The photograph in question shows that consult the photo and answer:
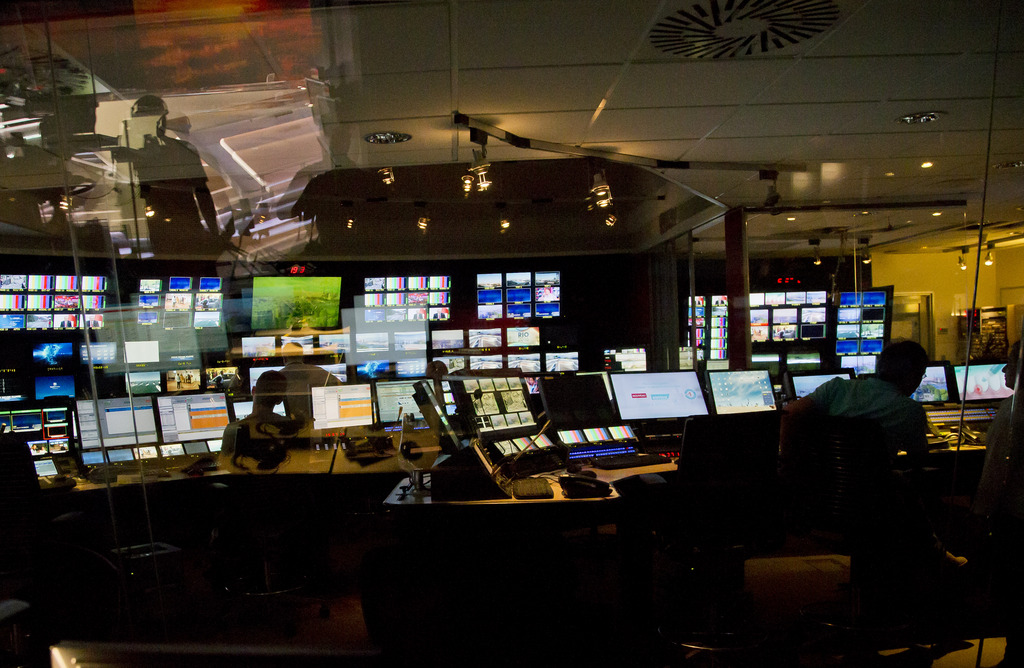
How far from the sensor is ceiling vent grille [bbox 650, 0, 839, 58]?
2639 mm

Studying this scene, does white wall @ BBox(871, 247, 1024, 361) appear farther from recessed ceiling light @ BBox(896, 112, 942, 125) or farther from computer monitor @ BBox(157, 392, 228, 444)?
computer monitor @ BBox(157, 392, 228, 444)

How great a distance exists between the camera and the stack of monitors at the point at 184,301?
6484 millimetres

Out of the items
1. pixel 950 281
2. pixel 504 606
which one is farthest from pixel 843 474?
pixel 950 281

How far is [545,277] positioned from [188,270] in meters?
4.37

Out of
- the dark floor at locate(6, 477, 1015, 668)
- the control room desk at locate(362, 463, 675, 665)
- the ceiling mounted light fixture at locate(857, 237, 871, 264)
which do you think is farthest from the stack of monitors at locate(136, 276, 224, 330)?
the ceiling mounted light fixture at locate(857, 237, 871, 264)

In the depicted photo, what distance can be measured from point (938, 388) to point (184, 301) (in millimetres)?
7326

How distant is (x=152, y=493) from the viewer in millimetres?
3883

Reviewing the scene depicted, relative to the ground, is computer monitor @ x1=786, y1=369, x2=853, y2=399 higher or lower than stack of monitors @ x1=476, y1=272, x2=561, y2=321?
lower

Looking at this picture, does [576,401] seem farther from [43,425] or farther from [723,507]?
[43,425]

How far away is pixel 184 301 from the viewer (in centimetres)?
695

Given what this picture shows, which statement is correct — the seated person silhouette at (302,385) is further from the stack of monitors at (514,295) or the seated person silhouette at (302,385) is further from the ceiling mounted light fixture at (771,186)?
the ceiling mounted light fixture at (771,186)

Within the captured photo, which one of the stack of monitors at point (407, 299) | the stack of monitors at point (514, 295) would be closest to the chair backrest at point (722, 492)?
the stack of monitors at point (514, 295)

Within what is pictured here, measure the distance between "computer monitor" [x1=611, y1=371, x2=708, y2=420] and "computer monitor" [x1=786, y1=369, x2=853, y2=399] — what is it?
0.77m

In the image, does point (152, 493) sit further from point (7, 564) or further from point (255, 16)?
point (255, 16)
